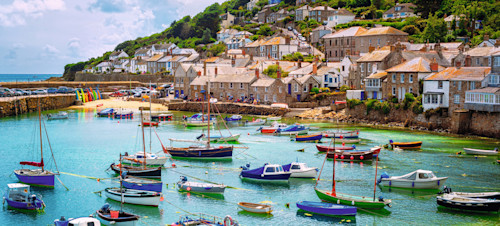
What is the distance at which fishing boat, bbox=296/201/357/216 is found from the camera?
102ft

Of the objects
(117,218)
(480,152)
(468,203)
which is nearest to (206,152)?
(117,218)

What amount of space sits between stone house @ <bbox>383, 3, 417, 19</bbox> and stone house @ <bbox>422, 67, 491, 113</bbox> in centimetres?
6764

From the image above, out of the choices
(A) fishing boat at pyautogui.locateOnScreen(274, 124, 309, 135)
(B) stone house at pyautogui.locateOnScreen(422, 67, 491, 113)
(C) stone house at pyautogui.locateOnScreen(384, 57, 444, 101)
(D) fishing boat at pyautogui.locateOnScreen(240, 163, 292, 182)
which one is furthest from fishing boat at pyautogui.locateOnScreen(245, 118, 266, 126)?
(D) fishing boat at pyautogui.locateOnScreen(240, 163, 292, 182)

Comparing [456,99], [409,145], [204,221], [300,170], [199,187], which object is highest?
[456,99]

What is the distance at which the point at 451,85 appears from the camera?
59594mm

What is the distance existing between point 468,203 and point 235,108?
2116 inches

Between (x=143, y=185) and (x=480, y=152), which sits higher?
(x=480, y=152)

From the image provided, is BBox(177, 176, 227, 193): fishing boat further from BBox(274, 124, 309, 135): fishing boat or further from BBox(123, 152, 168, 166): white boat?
BBox(274, 124, 309, 135): fishing boat

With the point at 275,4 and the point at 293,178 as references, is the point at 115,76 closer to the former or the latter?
the point at 275,4

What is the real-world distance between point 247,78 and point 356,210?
184 ft

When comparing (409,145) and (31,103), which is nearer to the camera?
(409,145)

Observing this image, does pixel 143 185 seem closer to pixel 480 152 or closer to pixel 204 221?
pixel 204 221

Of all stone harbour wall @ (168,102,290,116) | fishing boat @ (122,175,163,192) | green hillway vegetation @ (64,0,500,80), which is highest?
green hillway vegetation @ (64,0,500,80)

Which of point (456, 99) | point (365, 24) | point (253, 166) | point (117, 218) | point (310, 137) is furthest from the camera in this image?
point (365, 24)
